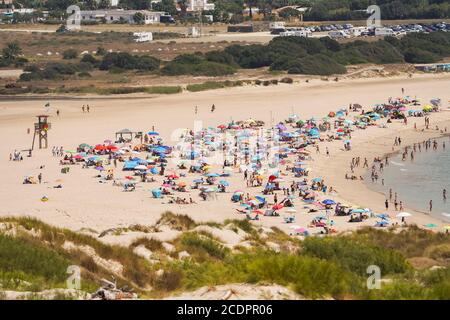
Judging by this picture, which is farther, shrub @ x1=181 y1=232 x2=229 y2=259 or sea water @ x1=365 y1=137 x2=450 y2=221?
sea water @ x1=365 y1=137 x2=450 y2=221

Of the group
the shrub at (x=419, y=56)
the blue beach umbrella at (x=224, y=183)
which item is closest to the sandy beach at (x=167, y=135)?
the blue beach umbrella at (x=224, y=183)

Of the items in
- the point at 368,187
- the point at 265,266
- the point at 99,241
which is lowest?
the point at 368,187

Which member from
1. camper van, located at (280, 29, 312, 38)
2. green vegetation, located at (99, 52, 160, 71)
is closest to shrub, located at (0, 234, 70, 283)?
green vegetation, located at (99, 52, 160, 71)

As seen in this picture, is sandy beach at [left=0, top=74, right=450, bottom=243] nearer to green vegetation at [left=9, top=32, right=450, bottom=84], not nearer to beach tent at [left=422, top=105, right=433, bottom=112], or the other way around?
beach tent at [left=422, top=105, right=433, bottom=112]

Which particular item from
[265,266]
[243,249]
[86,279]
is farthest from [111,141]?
[265,266]

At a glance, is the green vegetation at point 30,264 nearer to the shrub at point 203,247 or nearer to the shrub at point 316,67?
the shrub at point 203,247

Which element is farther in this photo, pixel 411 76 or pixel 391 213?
pixel 411 76
